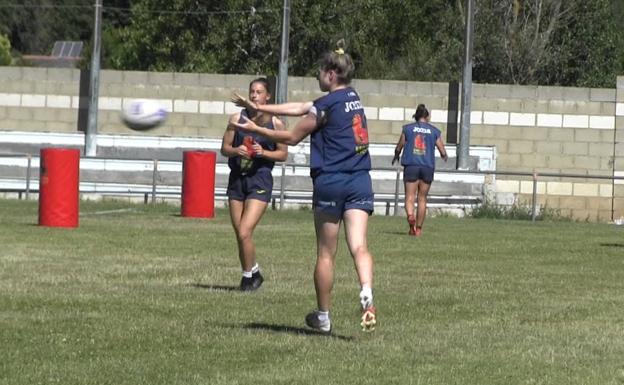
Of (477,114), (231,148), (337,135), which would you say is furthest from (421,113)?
(337,135)

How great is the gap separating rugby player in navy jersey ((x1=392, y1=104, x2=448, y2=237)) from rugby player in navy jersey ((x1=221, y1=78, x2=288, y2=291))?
8.43m

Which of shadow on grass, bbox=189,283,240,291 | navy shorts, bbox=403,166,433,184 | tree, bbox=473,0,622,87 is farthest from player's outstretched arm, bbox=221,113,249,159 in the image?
tree, bbox=473,0,622,87

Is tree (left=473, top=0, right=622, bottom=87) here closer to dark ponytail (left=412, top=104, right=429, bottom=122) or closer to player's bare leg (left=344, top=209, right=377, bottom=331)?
dark ponytail (left=412, top=104, right=429, bottom=122)

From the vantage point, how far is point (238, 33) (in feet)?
Result: 155

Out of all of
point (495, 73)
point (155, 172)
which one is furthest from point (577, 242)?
point (495, 73)

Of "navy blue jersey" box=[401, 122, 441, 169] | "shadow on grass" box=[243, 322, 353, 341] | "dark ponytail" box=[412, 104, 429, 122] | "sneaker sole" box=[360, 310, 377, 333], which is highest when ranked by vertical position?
"dark ponytail" box=[412, 104, 429, 122]

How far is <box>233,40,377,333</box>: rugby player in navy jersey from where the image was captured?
34.5ft

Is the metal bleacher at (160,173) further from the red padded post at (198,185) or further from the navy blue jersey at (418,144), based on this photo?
the navy blue jersey at (418,144)

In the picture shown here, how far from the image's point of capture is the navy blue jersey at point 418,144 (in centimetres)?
2216

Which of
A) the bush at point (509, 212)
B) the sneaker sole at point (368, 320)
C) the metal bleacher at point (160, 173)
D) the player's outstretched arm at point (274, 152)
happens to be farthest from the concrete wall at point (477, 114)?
the sneaker sole at point (368, 320)

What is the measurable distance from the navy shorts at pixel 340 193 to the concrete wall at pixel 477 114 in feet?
74.9

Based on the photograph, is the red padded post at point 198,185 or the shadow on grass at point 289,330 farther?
the red padded post at point 198,185

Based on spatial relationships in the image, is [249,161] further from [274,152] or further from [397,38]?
[397,38]

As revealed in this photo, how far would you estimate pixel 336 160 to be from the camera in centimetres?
1056
